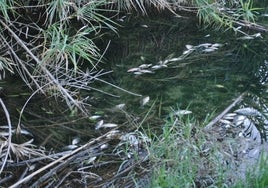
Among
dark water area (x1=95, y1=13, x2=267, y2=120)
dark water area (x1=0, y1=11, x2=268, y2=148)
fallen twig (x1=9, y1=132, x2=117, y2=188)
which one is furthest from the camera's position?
dark water area (x1=95, y1=13, x2=267, y2=120)

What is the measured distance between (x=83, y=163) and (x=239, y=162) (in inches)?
32.8

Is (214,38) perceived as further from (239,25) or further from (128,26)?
(128,26)

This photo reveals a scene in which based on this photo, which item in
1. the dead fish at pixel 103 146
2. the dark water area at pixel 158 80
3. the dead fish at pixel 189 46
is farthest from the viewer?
the dead fish at pixel 189 46

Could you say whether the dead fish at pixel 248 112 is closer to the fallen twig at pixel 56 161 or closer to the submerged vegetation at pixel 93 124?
the submerged vegetation at pixel 93 124

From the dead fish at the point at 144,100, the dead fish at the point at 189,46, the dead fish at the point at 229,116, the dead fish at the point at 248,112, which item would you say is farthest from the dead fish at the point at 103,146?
the dead fish at the point at 189,46

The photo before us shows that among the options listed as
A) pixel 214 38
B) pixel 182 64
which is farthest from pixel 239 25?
pixel 182 64

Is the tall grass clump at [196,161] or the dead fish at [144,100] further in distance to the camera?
the dead fish at [144,100]

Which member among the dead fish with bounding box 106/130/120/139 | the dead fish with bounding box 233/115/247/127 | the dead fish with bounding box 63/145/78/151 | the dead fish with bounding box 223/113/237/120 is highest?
the dead fish with bounding box 106/130/120/139

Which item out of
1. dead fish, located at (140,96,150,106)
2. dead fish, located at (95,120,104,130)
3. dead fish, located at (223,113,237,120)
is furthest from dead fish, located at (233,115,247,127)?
dead fish, located at (95,120,104,130)

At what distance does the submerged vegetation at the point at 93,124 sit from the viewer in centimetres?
252

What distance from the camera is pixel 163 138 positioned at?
2.63 meters

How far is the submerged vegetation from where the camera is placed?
99.2 inches

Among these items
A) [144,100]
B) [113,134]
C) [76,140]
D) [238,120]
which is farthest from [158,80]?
[76,140]

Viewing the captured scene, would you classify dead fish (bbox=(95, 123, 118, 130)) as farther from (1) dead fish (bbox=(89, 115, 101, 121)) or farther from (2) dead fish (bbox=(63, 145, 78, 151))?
(2) dead fish (bbox=(63, 145, 78, 151))
